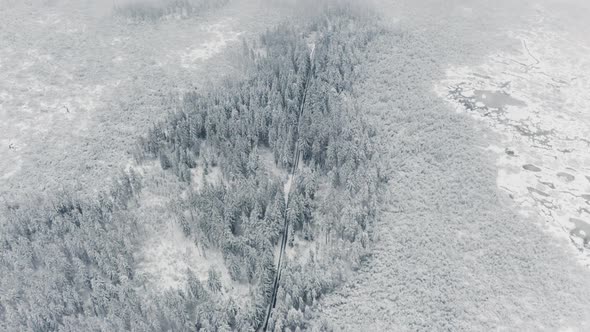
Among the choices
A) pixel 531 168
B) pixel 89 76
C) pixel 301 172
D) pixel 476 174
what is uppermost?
pixel 89 76

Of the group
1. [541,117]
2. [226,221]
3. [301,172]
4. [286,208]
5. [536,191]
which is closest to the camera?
[226,221]

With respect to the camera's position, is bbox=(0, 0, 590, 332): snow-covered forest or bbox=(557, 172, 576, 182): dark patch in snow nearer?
bbox=(0, 0, 590, 332): snow-covered forest

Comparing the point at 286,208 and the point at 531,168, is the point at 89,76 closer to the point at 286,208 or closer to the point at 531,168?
the point at 286,208

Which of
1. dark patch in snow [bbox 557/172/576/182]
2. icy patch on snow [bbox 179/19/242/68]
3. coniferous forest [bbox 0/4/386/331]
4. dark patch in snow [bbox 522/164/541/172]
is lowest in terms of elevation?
coniferous forest [bbox 0/4/386/331]

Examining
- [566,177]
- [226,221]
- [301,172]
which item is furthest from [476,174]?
[226,221]

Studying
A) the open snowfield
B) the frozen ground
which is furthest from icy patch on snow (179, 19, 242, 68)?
the frozen ground

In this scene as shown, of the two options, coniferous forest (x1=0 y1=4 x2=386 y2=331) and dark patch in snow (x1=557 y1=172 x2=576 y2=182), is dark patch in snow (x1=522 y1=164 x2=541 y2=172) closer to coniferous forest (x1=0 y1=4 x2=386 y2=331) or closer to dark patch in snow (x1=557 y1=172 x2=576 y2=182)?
dark patch in snow (x1=557 y1=172 x2=576 y2=182)

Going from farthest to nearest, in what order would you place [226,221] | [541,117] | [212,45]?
[212,45] → [541,117] → [226,221]

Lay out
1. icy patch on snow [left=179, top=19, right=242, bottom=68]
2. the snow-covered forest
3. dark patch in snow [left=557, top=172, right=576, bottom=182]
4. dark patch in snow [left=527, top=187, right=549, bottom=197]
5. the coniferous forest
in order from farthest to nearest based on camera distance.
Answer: icy patch on snow [left=179, top=19, right=242, bottom=68] → dark patch in snow [left=557, top=172, right=576, bottom=182] → dark patch in snow [left=527, top=187, right=549, bottom=197] → the snow-covered forest → the coniferous forest
